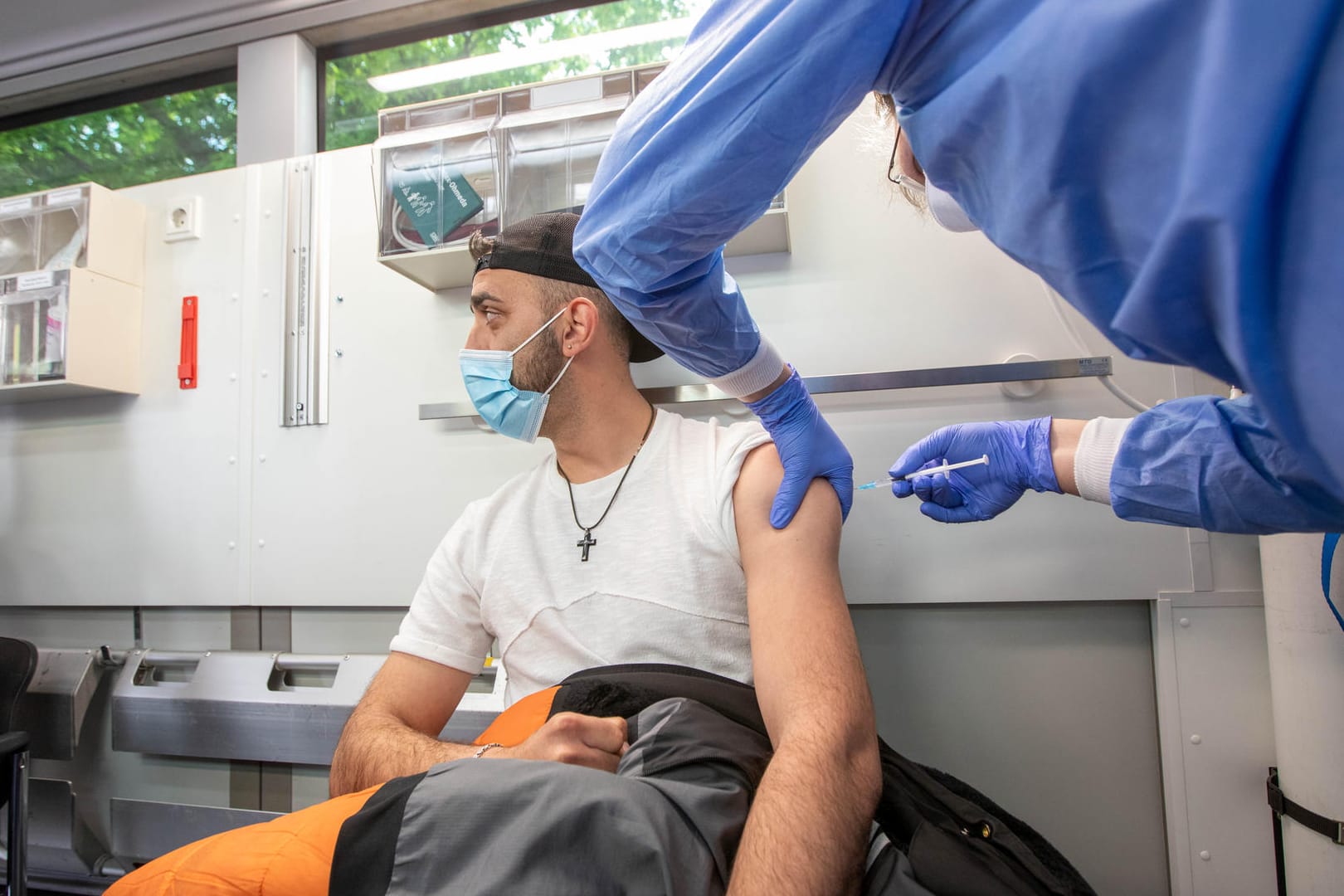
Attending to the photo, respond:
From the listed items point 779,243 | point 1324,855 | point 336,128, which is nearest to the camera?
point 1324,855

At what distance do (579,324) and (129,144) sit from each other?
2006mm

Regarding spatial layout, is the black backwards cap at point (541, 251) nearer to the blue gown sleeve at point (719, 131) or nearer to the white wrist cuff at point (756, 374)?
the white wrist cuff at point (756, 374)

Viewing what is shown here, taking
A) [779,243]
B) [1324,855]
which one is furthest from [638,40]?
[1324,855]

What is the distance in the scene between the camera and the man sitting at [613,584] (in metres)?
0.83

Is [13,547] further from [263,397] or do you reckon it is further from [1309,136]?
[1309,136]

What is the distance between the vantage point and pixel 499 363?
4.21 feet

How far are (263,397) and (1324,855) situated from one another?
2.22 meters

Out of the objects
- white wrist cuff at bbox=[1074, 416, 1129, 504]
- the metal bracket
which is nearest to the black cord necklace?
white wrist cuff at bbox=[1074, 416, 1129, 504]

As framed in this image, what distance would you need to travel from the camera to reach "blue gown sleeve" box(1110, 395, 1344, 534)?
0.69 m

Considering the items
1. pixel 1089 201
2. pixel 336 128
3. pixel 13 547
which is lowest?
pixel 13 547

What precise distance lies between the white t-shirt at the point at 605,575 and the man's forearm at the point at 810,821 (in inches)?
9.8

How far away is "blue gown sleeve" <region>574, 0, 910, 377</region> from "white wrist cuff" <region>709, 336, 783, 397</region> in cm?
22

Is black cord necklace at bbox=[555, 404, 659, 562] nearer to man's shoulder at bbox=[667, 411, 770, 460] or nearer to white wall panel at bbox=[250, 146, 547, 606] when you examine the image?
man's shoulder at bbox=[667, 411, 770, 460]

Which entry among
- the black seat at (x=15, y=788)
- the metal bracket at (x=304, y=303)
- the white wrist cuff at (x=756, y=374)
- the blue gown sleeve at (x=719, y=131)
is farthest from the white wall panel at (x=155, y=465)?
the blue gown sleeve at (x=719, y=131)
